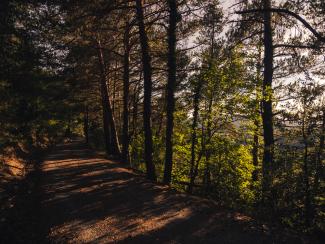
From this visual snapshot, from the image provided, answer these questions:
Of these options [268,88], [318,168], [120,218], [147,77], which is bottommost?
[120,218]

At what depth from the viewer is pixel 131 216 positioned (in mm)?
9102

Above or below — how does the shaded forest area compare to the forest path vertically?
above

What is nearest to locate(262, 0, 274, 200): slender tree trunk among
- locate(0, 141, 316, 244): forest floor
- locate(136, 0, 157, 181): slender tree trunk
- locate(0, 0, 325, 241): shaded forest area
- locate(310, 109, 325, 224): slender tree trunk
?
locate(0, 0, 325, 241): shaded forest area

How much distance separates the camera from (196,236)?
7.61 meters

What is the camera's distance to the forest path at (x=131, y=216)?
7.59 m

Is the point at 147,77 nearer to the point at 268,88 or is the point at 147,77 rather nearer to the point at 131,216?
the point at 268,88

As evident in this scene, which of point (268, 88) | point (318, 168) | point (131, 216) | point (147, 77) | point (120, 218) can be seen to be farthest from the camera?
point (147, 77)

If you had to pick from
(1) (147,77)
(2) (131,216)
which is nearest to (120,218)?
(2) (131,216)

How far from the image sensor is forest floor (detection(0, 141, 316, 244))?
7582 mm

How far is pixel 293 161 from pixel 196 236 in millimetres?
4005

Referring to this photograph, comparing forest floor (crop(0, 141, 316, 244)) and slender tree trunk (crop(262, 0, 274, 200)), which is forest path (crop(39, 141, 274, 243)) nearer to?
forest floor (crop(0, 141, 316, 244))

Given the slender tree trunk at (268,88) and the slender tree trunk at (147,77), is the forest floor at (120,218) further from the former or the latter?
the slender tree trunk at (268,88)

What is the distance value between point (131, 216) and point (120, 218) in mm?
357

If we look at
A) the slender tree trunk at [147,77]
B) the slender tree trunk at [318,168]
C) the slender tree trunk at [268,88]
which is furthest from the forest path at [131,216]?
the slender tree trunk at [268,88]
